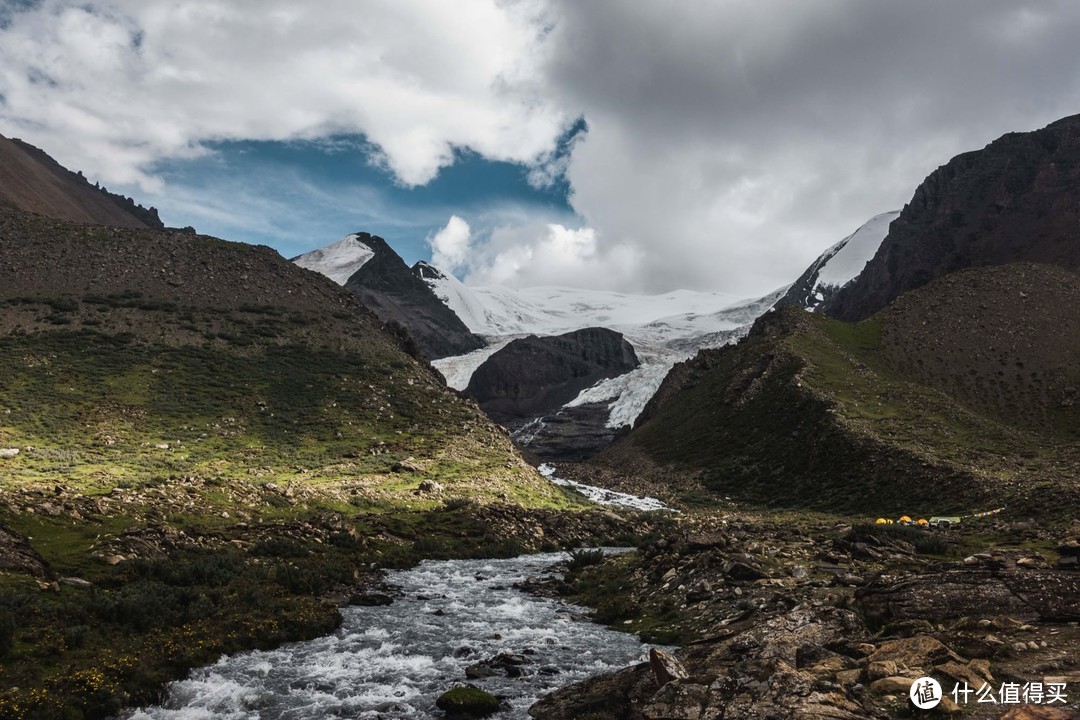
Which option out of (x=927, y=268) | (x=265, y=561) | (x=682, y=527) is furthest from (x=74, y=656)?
(x=927, y=268)

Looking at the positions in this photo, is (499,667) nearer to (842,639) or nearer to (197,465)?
(842,639)

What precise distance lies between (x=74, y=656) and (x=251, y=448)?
5280 centimetres

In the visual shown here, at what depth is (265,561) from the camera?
29312mm

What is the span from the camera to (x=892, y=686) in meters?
11.7

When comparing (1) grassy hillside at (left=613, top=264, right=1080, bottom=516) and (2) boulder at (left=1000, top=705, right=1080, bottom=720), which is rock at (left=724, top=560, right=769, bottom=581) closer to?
(2) boulder at (left=1000, top=705, right=1080, bottom=720)

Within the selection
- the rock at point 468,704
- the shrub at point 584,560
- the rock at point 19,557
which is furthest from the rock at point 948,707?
the rock at point 19,557

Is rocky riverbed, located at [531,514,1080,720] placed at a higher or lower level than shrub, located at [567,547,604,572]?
higher

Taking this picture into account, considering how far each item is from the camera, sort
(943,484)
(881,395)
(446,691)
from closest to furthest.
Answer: (446,691), (943,484), (881,395)

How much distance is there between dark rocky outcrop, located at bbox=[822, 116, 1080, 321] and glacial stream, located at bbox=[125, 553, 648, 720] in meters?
161

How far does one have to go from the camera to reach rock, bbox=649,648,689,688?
13773 millimetres

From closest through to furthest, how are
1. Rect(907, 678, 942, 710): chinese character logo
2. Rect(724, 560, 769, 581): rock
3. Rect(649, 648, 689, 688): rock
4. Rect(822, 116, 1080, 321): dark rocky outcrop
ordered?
1. Rect(907, 678, 942, 710): chinese character logo
2. Rect(649, 648, 689, 688): rock
3. Rect(724, 560, 769, 581): rock
4. Rect(822, 116, 1080, 321): dark rocky outcrop

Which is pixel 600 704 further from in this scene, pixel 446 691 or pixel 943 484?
pixel 943 484

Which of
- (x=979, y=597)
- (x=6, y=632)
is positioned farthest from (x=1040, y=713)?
(x=6, y=632)

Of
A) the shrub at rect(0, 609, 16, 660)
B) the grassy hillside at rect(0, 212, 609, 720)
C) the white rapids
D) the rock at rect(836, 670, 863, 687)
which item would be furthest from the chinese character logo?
the white rapids
